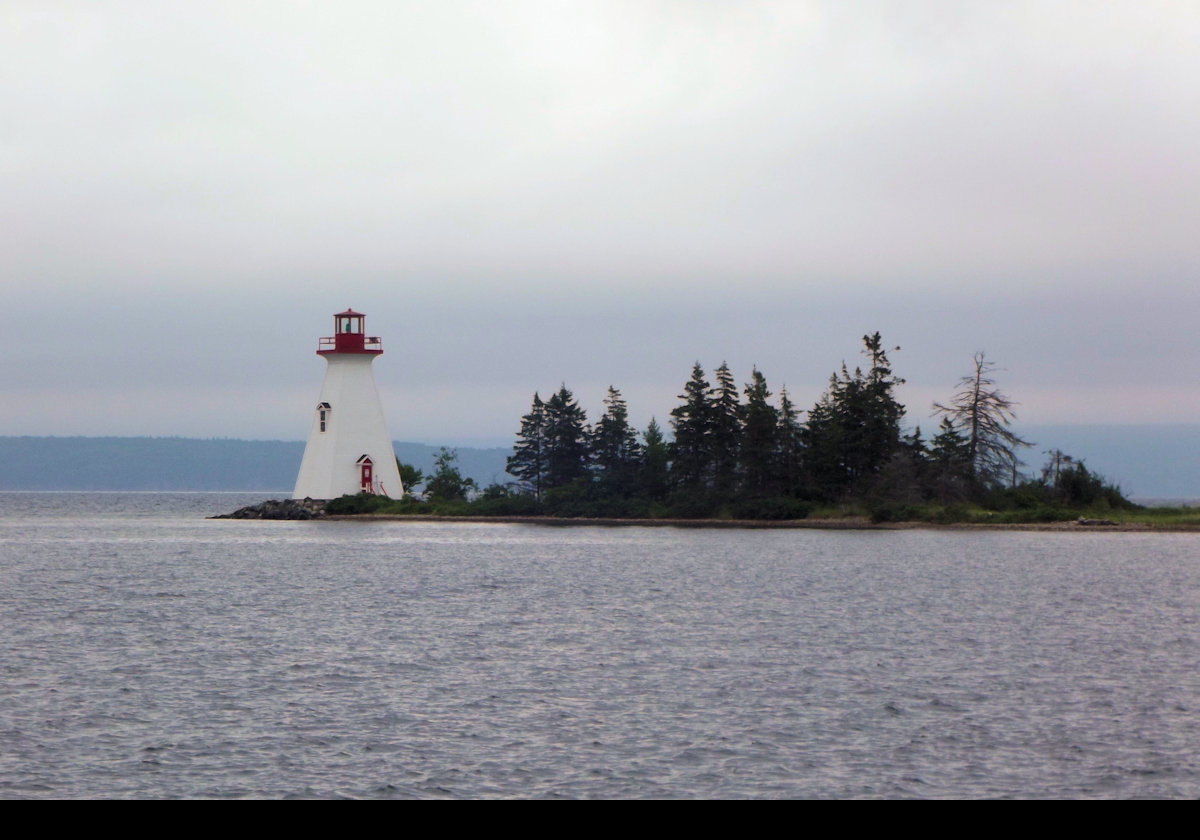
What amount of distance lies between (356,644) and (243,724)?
9941mm

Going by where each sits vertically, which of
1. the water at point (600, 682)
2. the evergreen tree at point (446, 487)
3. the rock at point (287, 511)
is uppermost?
the evergreen tree at point (446, 487)

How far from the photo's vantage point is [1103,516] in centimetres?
8144

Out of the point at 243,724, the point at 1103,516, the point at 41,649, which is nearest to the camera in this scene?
the point at 243,724

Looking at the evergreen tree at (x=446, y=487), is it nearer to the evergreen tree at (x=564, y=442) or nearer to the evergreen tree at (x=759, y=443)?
the evergreen tree at (x=564, y=442)

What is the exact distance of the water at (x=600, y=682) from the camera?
1584 cm

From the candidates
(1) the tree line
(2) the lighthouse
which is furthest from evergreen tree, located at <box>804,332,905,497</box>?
(2) the lighthouse

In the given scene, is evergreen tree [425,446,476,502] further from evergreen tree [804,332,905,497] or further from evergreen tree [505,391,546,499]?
evergreen tree [804,332,905,497]

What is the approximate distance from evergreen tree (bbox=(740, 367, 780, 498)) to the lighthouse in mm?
26081

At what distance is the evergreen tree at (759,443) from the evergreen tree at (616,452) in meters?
10.1

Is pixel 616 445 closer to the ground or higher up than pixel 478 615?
higher up

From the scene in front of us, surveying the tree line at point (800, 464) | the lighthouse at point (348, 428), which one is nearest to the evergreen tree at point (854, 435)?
the tree line at point (800, 464)
